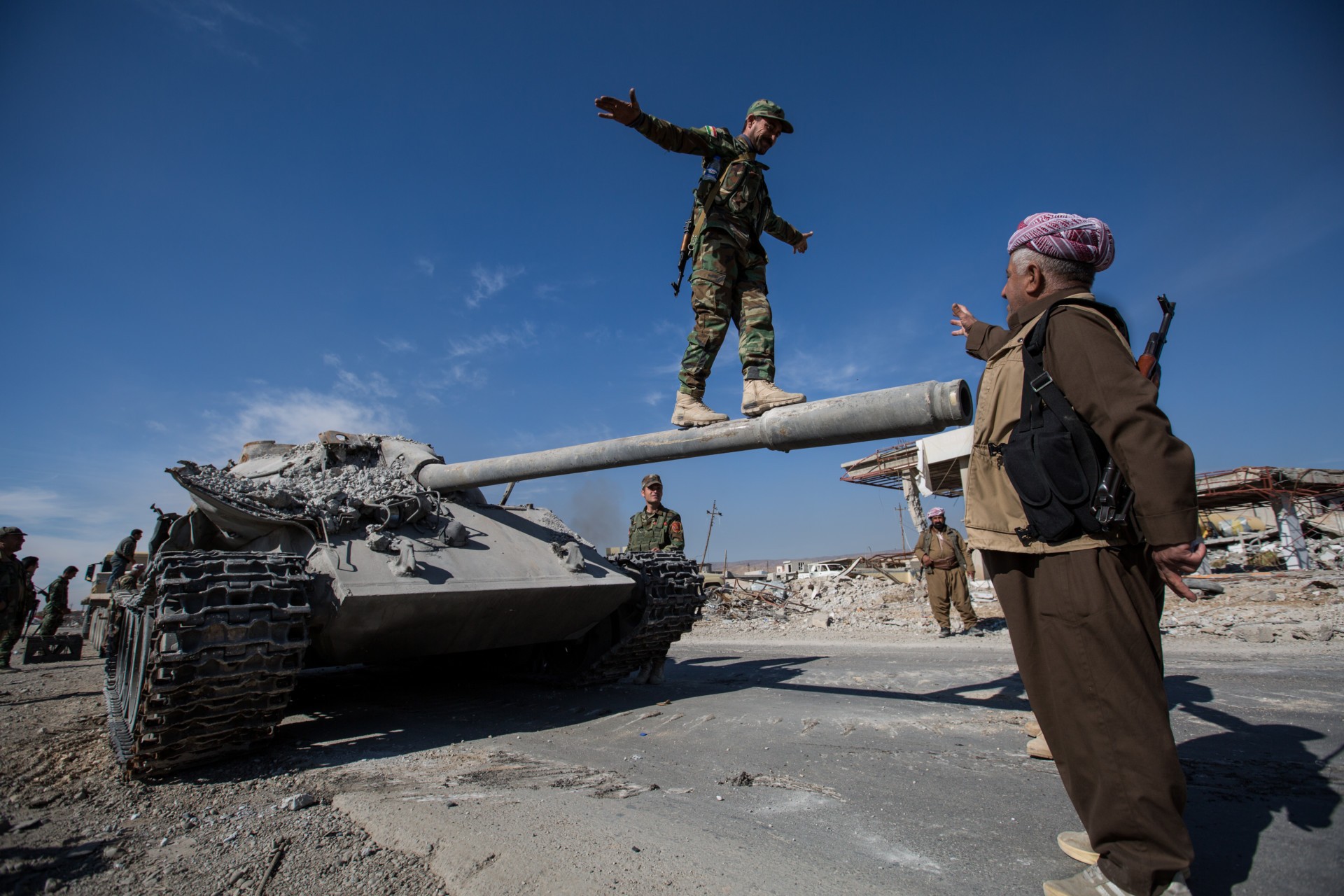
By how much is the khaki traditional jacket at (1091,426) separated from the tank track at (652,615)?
3872 millimetres

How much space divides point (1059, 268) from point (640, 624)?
4213 millimetres

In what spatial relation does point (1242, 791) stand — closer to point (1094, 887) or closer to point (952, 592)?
point (1094, 887)

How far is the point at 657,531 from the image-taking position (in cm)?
814

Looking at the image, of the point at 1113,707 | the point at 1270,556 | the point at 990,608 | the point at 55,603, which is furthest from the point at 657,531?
the point at 1270,556

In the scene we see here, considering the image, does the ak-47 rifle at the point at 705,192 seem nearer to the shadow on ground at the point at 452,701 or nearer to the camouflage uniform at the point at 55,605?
the shadow on ground at the point at 452,701

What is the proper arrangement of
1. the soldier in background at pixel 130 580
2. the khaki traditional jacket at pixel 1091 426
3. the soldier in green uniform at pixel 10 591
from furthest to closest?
the soldier in green uniform at pixel 10 591, the soldier in background at pixel 130 580, the khaki traditional jacket at pixel 1091 426

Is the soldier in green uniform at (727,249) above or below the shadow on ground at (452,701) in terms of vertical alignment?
above

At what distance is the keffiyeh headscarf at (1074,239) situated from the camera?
6.86ft

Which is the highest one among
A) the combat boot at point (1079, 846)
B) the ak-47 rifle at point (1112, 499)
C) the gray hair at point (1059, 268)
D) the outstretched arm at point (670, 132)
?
the outstretched arm at point (670, 132)

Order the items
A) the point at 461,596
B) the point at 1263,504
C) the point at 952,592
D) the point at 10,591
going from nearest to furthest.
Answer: the point at 461,596 → the point at 10,591 → the point at 952,592 → the point at 1263,504

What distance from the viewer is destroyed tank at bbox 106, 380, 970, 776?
3.44 m

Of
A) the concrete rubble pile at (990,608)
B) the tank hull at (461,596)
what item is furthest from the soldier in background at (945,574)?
the tank hull at (461,596)

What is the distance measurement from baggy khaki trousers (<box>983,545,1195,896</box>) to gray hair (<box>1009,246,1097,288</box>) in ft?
2.71

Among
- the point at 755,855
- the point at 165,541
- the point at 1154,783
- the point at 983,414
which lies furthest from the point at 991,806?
the point at 165,541
